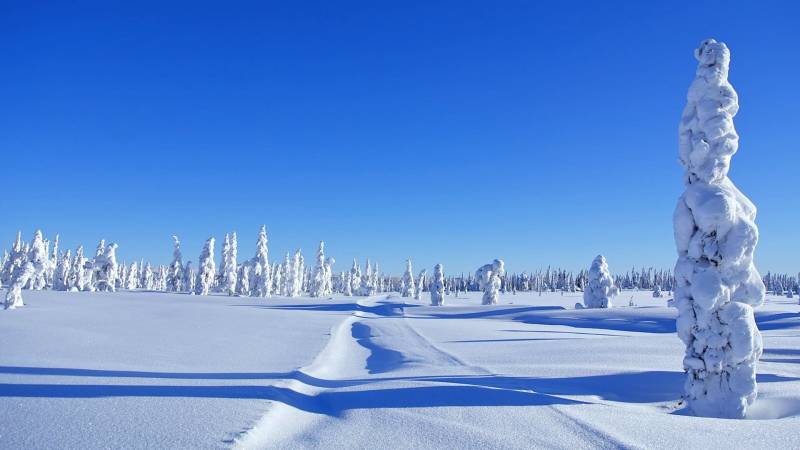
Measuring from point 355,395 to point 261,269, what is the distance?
62963mm

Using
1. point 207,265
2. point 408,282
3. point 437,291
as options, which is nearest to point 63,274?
point 207,265

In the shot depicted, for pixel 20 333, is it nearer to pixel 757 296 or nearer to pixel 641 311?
pixel 757 296

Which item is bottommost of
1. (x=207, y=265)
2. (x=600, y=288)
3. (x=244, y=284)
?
(x=244, y=284)

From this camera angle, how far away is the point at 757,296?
719 centimetres

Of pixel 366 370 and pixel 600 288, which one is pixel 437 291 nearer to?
pixel 600 288

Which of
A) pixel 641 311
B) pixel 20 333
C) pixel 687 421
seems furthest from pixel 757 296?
pixel 641 311

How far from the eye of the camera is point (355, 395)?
21.2 feet

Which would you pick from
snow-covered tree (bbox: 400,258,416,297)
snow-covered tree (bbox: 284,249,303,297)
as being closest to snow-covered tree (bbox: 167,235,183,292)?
snow-covered tree (bbox: 284,249,303,297)

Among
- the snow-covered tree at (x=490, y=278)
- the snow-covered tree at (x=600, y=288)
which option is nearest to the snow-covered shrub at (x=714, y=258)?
the snow-covered tree at (x=600, y=288)

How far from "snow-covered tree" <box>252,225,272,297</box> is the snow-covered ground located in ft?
175

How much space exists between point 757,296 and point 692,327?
3.49ft

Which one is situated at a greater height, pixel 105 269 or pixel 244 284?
pixel 105 269

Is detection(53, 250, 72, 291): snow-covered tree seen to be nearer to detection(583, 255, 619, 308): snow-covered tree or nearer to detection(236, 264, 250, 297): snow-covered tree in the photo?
detection(236, 264, 250, 297): snow-covered tree

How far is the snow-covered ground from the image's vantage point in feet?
14.6
